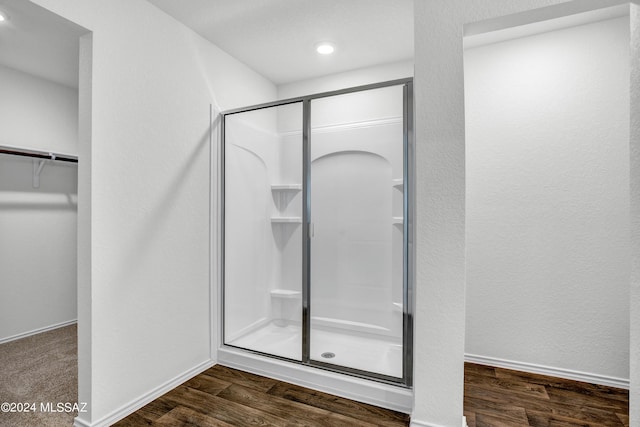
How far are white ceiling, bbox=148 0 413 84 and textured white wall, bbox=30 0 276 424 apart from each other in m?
0.20

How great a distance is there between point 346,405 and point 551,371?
157cm

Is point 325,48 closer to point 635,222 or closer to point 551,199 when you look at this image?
point 551,199

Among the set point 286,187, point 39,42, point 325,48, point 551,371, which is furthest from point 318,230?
point 39,42

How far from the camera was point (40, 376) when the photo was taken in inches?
95.3

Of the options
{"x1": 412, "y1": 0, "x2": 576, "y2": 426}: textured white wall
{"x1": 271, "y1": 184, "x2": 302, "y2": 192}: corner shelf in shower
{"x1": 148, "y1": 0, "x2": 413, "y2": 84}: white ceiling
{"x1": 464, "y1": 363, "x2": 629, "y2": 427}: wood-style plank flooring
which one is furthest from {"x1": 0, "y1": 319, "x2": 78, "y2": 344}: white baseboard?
{"x1": 464, "y1": 363, "x2": 629, "y2": 427}: wood-style plank flooring

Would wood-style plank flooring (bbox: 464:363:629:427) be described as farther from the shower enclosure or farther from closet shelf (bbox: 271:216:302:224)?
closet shelf (bbox: 271:216:302:224)

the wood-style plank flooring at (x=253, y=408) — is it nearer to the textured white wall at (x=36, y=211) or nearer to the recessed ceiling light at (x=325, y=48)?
the textured white wall at (x=36, y=211)

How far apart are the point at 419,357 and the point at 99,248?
182 cm

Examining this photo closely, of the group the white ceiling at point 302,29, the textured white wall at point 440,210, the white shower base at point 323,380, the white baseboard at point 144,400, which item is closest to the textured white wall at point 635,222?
the textured white wall at point 440,210

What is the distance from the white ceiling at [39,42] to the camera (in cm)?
177

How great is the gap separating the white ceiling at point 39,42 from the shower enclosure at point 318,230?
46.5 inches

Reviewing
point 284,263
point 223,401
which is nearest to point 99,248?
point 223,401

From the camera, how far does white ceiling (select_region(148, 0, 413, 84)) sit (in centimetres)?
224

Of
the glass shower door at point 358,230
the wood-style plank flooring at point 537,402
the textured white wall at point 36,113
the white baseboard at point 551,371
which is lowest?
the wood-style plank flooring at point 537,402
